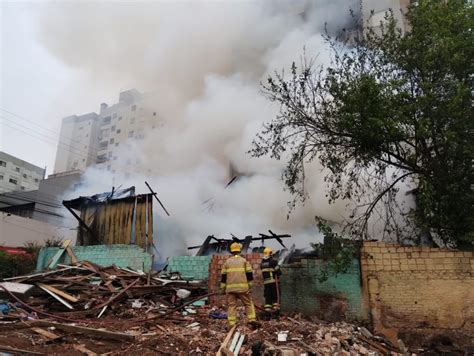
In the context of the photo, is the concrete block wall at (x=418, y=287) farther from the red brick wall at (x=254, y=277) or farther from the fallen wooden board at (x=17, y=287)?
the fallen wooden board at (x=17, y=287)

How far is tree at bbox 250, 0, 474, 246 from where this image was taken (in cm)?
687

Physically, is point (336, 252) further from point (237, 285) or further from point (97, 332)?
point (97, 332)

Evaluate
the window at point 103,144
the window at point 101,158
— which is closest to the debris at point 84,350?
the window at point 101,158

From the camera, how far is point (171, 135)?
2241cm

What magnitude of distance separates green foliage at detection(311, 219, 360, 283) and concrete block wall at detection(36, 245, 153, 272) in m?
6.38

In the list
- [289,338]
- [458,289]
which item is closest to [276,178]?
[458,289]

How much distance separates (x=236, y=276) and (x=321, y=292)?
2.51m

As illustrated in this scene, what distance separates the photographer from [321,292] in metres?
7.42

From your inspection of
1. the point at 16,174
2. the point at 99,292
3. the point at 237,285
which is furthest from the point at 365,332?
the point at 16,174

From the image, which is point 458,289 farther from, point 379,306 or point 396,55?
point 396,55

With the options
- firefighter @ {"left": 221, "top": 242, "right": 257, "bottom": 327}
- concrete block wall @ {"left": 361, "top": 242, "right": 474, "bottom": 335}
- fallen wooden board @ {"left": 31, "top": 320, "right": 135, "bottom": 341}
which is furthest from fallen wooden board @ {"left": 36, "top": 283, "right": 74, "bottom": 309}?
concrete block wall @ {"left": 361, "top": 242, "right": 474, "bottom": 335}

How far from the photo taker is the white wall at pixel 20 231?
27905 millimetres

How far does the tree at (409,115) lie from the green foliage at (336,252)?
40.7 inches

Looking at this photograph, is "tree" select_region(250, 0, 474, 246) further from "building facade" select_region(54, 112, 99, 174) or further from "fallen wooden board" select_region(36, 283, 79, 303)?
"building facade" select_region(54, 112, 99, 174)
